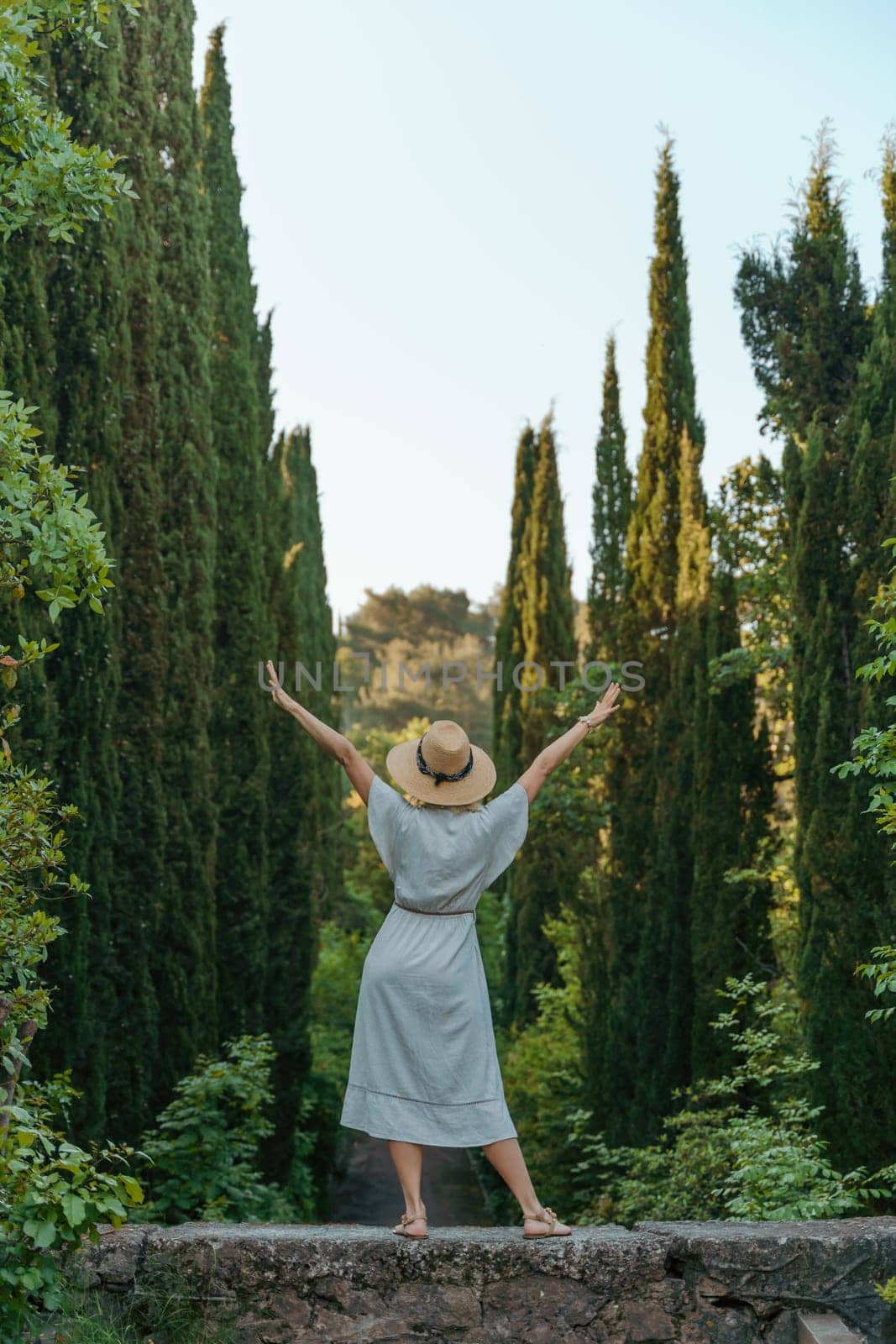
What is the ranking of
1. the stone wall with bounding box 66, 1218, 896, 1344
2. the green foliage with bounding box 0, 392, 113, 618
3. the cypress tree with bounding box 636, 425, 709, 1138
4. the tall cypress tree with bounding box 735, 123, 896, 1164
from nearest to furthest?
the stone wall with bounding box 66, 1218, 896, 1344, the green foliage with bounding box 0, 392, 113, 618, the tall cypress tree with bounding box 735, 123, 896, 1164, the cypress tree with bounding box 636, 425, 709, 1138

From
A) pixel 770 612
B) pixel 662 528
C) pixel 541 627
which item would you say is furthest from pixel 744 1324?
pixel 541 627

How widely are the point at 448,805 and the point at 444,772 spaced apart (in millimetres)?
98

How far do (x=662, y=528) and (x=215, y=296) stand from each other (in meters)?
4.98

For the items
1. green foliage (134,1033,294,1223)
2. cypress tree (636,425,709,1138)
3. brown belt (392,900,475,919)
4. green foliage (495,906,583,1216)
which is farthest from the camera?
green foliage (495,906,583,1216)

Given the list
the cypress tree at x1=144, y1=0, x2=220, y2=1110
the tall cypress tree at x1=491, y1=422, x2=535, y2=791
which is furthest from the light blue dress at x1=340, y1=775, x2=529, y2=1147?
the tall cypress tree at x1=491, y1=422, x2=535, y2=791

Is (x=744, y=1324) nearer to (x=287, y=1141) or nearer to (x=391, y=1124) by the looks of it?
(x=391, y=1124)

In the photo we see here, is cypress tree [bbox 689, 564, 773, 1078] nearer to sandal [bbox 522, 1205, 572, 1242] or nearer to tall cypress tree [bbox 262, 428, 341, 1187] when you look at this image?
tall cypress tree [bbox 262, 428, 341, 1187]

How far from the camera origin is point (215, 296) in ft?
41.0

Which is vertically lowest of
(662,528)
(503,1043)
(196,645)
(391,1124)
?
(503,1043)

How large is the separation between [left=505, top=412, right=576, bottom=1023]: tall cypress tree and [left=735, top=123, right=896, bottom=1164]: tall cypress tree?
24.7 feet

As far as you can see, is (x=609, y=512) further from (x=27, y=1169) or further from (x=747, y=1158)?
(x=27, y=1169)

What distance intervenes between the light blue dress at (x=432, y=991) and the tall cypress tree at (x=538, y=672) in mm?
12443

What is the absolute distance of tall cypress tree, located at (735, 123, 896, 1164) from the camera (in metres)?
7.11

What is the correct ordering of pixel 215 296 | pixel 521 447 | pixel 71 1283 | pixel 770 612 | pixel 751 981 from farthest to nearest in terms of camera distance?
pixel 521 447, pixel 215 296, pixel 770 612, pixel 751 981, pixel 71 1283
